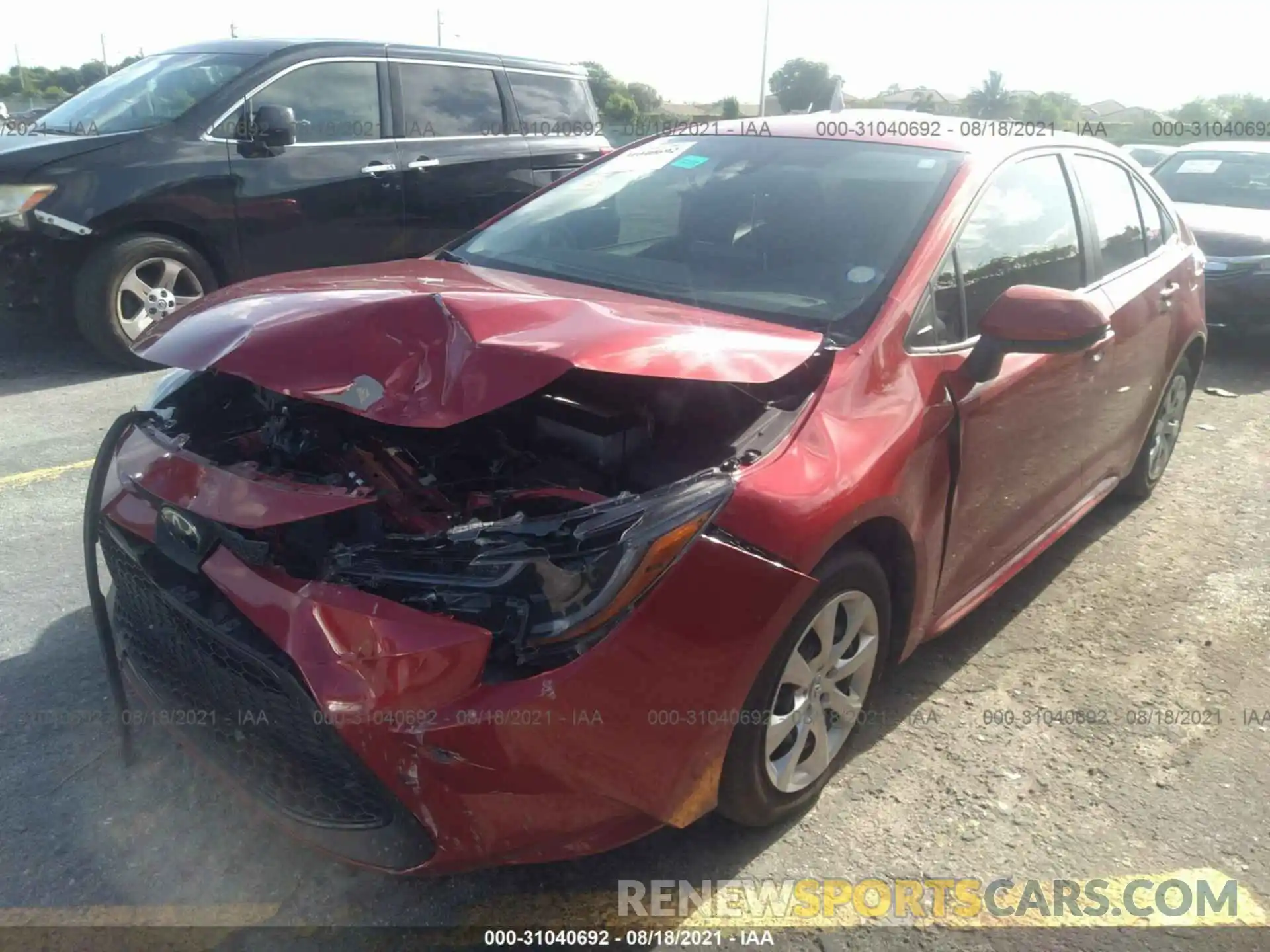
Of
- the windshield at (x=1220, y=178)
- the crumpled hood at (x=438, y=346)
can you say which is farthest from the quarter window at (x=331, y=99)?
the windshield at (x=1220, y=178)

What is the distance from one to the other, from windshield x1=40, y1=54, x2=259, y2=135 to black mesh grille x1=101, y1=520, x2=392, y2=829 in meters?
4.96

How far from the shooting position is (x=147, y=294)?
6.14m

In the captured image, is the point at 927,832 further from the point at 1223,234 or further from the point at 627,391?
the point at 1223,234

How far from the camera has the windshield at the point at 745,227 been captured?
283 centimetres

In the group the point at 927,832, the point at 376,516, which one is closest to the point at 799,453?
the point at 376,516

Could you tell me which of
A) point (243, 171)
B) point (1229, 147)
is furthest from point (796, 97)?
point (243, 171)

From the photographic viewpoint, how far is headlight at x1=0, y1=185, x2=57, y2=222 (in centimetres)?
573

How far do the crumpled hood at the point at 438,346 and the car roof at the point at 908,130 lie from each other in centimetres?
117

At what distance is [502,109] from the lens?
769cm

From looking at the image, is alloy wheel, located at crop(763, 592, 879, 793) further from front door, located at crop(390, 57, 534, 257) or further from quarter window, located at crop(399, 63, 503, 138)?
quarter window, located at crop(399, 63, 503, 138)

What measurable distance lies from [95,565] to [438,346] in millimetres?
1077

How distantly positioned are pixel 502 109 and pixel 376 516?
626 centimetres

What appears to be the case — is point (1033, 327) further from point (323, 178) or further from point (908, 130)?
point (323, 178)

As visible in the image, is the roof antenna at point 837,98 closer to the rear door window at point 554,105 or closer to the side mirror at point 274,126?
the rear door window at point 554,105
